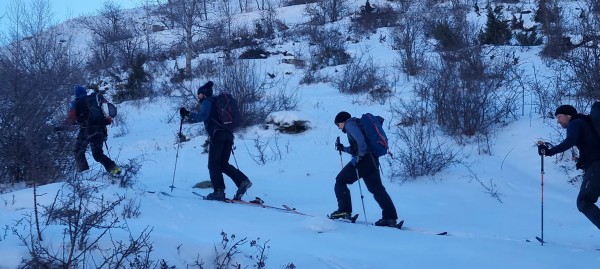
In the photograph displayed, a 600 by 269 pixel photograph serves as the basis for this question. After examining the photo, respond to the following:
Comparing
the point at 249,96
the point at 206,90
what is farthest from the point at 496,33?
the point at 206,90

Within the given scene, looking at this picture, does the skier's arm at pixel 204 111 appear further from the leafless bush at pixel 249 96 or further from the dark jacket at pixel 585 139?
the leafless bush at pixel 249 96

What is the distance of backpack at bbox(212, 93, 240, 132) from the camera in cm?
820

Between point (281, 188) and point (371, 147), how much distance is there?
3.37 m

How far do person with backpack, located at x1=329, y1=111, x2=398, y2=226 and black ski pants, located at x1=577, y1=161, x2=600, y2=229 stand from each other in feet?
6.99

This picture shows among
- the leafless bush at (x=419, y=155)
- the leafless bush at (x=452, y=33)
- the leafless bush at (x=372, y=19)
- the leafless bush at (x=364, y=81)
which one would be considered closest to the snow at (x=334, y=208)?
the leafless bush at (x=419, y=155)

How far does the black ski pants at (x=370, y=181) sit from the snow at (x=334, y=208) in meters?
0.38

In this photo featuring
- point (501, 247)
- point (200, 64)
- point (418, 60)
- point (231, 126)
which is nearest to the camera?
point (501, 247)

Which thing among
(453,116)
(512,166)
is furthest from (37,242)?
(453,116)

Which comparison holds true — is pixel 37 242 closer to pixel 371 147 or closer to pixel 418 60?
pixel 371 147

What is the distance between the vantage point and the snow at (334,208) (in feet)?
18.2

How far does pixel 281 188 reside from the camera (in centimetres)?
1025

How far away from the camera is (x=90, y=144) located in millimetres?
8977

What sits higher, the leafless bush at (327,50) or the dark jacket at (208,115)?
the leafless bush at (327,50)

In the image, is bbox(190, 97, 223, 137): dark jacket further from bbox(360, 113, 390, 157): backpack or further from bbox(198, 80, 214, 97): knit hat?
bbox(360, 113, 390, 157): backpack
